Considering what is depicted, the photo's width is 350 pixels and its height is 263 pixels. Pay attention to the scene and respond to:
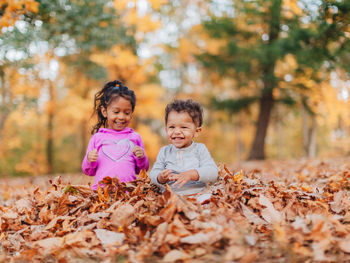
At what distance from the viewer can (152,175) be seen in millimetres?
2590

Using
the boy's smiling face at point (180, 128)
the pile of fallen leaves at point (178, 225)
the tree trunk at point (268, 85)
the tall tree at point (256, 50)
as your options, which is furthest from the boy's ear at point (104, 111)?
the tree trunk at point (268, 85)

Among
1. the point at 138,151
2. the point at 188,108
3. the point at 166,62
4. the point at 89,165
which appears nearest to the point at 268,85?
the point at 166,62

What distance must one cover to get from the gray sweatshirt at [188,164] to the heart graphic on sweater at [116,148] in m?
0.50

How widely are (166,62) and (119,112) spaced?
14.0 meters

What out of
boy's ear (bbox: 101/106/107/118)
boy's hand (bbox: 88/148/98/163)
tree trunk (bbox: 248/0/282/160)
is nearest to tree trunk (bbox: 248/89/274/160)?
tree trunk (bbox: 248/0/282/160)

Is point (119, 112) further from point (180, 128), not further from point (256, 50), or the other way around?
point (256, 50)

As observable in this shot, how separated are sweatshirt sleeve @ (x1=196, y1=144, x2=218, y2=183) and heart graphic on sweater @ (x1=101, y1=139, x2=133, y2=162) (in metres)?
0.81

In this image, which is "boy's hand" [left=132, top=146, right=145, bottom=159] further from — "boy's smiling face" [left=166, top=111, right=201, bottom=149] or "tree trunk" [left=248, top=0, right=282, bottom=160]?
"tree trunk" [left=248, top=0, right=282, bottom=160]

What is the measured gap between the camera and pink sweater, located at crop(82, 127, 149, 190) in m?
2.98

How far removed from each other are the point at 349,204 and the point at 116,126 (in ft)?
7.08

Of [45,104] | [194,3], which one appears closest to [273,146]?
[194,3]

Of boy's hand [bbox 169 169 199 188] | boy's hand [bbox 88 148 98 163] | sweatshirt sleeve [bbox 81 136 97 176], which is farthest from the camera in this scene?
sweatshirt sleeve [bbox 81 136 97 176]

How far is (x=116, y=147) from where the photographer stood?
3.06 metres

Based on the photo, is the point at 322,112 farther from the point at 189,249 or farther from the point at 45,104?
the point at 45,104
